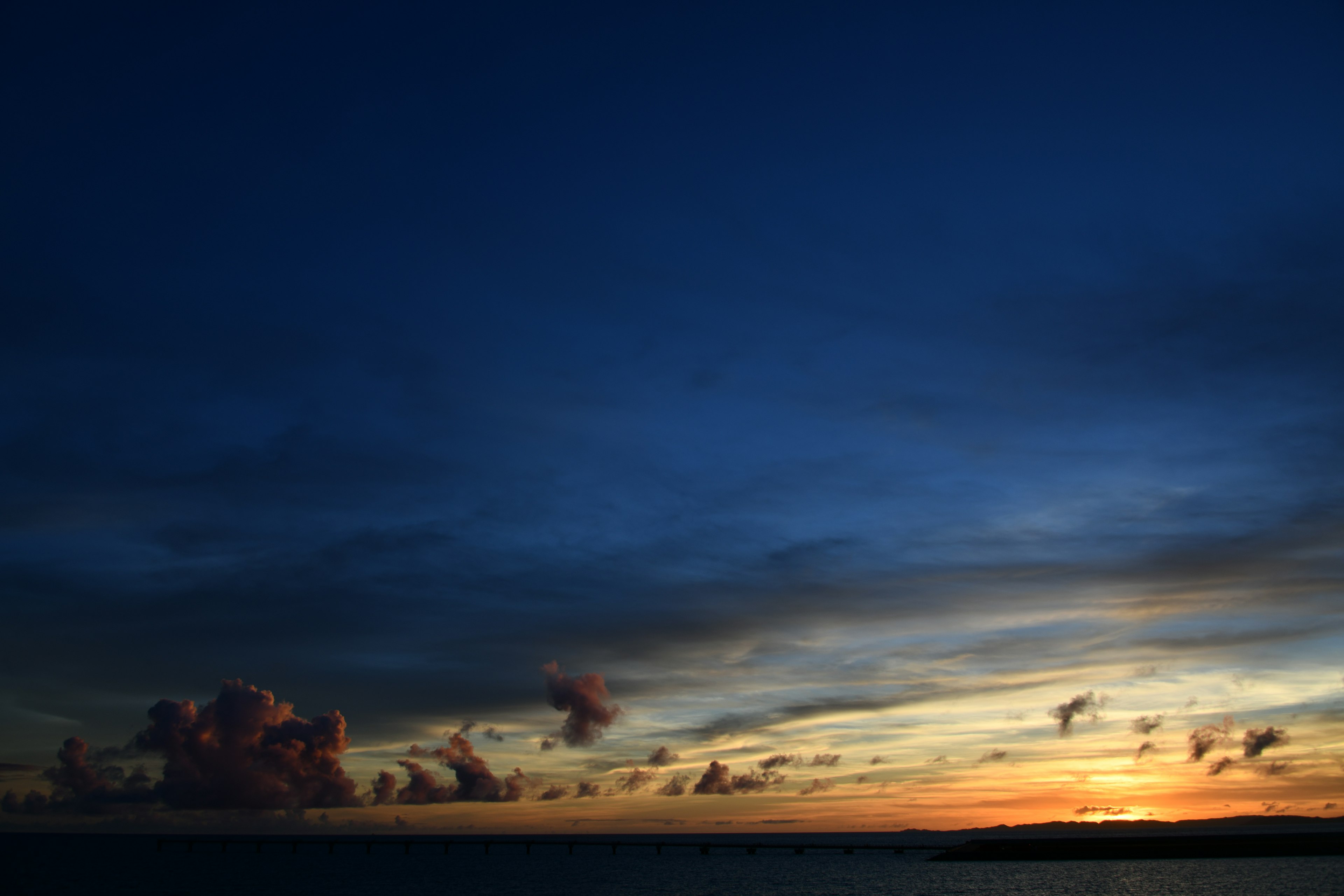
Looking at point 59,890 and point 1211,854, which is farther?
point 1211,854

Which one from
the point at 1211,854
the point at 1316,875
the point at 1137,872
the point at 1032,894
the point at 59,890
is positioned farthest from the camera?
the point at 1211,854

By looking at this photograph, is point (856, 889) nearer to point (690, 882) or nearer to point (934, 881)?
point (934, 881)

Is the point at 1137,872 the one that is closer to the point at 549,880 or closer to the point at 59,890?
the point at 549,880

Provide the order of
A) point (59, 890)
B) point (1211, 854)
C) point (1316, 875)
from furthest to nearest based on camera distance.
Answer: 1. point (1211, 854)
2. point (59, 890)
3. point (1316, 875)

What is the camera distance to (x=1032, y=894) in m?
141

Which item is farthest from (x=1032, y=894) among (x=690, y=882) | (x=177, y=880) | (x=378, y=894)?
(x=177, y=880)

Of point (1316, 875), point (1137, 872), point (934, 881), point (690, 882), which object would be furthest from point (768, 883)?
point (1316, 875)

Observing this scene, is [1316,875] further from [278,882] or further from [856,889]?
[278,882]

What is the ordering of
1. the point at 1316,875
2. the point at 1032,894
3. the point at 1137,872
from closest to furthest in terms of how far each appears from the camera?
the point at 1032,894, the point at 1316,875, the point at 1137,872

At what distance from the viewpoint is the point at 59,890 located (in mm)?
168125

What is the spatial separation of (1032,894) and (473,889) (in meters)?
102

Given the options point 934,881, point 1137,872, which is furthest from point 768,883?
point 1137,872

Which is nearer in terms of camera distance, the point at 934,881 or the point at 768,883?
the point at 934,881

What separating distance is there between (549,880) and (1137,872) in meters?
124
